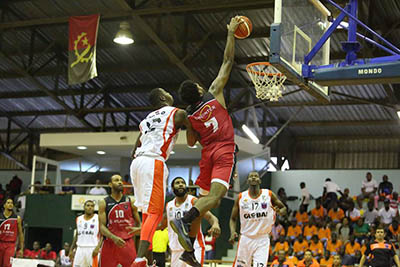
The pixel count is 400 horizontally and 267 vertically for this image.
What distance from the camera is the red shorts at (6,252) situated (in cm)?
1386

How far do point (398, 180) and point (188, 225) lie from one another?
798 inches

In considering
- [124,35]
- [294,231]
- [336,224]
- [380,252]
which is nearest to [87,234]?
[380,252]

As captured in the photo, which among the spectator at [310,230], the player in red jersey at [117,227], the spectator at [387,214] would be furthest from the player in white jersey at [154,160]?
the spectator at [387,214]

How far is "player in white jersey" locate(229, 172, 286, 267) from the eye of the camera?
1115cm

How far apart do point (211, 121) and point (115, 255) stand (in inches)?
146

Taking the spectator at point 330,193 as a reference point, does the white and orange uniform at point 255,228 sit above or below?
below

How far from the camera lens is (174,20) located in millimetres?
22422

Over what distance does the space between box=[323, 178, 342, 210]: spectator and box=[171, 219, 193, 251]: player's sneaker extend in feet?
56.8

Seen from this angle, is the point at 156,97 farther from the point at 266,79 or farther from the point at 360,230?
the point at 360,230

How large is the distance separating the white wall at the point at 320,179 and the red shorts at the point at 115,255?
680 inches

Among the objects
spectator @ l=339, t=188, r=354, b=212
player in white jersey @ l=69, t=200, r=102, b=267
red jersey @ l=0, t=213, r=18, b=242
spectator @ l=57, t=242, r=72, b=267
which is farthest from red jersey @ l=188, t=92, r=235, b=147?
spectator @ l=339, t=188, r=354, b=212

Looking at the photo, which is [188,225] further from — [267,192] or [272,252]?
[272,252]

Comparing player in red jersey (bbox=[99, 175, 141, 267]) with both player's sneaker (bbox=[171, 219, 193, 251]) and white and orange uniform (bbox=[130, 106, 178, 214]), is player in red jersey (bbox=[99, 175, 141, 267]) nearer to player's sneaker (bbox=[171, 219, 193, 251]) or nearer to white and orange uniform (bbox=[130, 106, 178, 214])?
white and orange uniform (bbox=[130, 106, 178, 214])

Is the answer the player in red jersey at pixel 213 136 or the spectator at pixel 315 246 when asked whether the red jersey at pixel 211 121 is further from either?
the spectator at pixel 315 246
